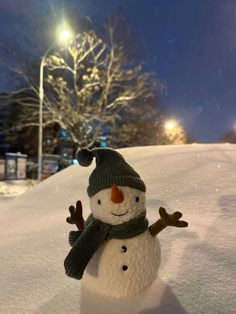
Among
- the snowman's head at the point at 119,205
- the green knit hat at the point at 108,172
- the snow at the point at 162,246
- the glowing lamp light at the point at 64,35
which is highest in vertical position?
the glowing lamp light at the point at 64,35

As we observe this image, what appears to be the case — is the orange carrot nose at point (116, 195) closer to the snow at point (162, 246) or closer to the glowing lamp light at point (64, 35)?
the snow at point (162, 246)

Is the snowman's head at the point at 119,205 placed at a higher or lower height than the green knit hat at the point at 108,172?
lower

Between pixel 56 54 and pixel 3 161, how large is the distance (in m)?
8.81

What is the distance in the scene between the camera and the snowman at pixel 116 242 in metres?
1.47

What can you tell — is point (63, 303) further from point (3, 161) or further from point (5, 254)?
point (3, 161)

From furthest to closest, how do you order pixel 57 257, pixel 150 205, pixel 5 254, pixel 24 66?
pixel 24 66 < pixel 150 205 < pixel 5 254 < pixel 57 257

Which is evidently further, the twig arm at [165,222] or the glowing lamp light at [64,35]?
the glowing lamp light at [64,35]

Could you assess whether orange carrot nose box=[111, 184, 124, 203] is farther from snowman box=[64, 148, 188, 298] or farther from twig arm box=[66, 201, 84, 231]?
twig arm box=[66, 201, 84, 231]

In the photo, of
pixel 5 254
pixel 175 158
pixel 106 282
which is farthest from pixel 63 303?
pixel 175 158

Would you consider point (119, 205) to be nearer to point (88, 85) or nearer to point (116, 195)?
point (116, 195)

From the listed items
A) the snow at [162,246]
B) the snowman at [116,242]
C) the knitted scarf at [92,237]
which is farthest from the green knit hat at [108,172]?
the snow at [162,246]

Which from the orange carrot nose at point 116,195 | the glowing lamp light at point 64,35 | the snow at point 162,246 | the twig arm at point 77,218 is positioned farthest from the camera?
the glowing lamp light at point 64,35

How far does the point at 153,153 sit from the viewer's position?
4.00 metres

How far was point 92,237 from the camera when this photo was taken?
149cm
